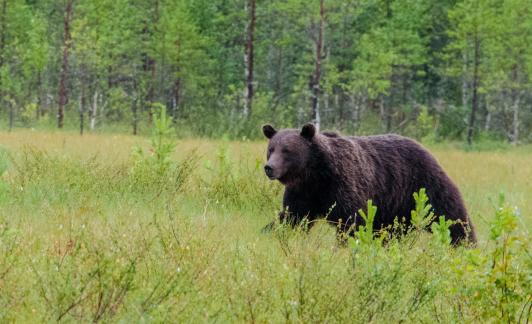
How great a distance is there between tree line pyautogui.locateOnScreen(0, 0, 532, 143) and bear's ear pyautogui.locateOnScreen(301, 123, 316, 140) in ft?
47.4

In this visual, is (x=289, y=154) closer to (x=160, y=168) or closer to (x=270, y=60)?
(x=160, y=168)

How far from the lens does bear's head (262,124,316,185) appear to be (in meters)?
6.05

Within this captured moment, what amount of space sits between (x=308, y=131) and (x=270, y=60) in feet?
122

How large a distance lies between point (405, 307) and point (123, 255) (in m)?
1.64

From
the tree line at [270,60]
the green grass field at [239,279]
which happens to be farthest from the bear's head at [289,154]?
the tree line at [270,60]

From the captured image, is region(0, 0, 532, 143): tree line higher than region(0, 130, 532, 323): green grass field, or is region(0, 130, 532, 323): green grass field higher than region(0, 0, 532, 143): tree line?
region(0, 0, 532, 143): tree line

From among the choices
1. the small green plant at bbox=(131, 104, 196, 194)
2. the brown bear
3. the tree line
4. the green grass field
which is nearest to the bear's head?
the brown bear

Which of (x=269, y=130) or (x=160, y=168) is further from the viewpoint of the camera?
(x=160, y=168)

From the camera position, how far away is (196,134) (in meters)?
21.5

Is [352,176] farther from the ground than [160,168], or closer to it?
farther from the ground

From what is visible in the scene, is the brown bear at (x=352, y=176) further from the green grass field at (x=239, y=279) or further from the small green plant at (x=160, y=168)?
the small green plant at (x=160, y=168)

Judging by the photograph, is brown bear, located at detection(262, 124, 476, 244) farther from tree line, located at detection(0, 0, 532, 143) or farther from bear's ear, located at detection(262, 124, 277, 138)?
tree line, located at detection(0, 0, 532, 143)

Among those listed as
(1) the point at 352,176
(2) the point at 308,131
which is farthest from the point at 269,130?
(1) the point at 352,176

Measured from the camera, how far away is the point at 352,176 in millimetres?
6223
